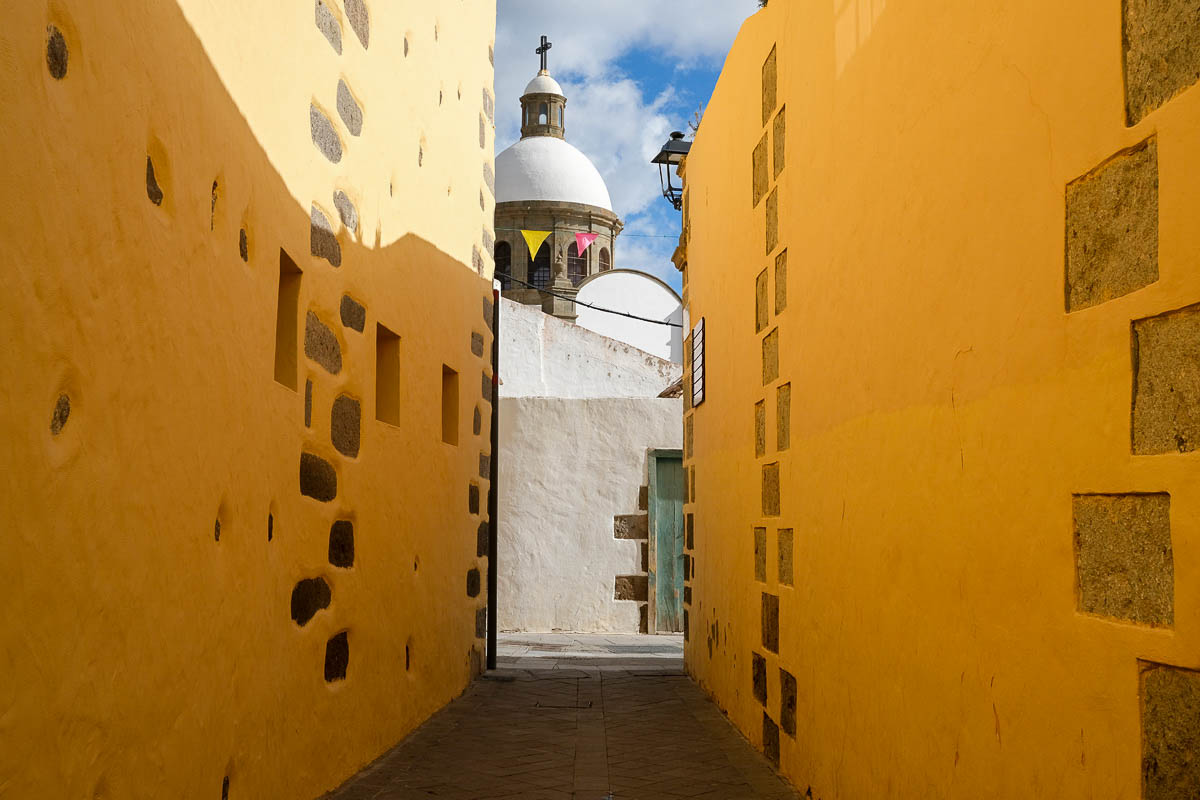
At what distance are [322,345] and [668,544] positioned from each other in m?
7.30

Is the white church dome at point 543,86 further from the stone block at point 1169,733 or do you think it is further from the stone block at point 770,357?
the stone block at point 1169,733

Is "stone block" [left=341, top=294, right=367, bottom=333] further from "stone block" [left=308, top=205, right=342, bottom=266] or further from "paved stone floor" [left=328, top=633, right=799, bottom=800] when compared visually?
"paved stone floor" [left=328, top=633, right=799, bottom=800]

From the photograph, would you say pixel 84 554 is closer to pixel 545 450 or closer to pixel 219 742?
pixel 219 742

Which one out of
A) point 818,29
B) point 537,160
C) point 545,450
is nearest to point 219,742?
point 818,29

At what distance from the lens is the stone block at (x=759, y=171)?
4.97 metres

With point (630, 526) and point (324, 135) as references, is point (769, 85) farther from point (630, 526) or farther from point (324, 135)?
point (630, 526)

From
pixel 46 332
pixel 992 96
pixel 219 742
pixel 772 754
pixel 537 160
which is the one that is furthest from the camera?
pixel 537 160

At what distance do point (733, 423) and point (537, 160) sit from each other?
104 ft

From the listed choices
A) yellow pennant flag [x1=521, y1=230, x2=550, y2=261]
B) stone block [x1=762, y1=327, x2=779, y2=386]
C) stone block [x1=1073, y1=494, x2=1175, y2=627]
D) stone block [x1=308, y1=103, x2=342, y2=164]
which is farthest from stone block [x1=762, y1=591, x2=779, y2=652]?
yellow pennant flag [x1=521, y1=230, x2=550, y2=261]

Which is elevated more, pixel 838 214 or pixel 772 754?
pixel 838 214

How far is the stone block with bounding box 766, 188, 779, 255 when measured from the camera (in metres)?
4.71

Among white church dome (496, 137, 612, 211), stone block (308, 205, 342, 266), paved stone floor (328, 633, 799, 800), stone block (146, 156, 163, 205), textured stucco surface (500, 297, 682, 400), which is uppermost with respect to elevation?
white church dome (496, 137, 612, 211)

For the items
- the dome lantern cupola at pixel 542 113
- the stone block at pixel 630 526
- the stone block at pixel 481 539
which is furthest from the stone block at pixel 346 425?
the dome lantern cupola at pixel 542 113

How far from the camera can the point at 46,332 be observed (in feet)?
6.69
